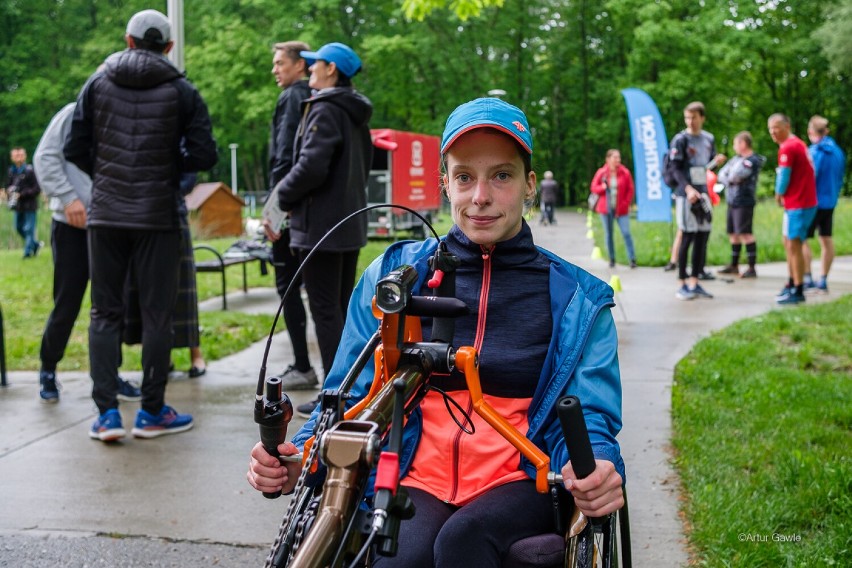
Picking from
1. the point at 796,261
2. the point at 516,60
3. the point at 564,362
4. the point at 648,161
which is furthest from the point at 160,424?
the point at 516,60

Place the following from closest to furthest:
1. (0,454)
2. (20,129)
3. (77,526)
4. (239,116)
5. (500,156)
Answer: (500,156) < (77,526) < (0,454) < (239,116) < (20,129)

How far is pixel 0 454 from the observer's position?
15.8 feet

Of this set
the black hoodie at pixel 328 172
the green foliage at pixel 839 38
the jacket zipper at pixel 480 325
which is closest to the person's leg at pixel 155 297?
the black hoodie at pixel 328 172

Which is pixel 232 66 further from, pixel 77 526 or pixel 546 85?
pixel 77 526

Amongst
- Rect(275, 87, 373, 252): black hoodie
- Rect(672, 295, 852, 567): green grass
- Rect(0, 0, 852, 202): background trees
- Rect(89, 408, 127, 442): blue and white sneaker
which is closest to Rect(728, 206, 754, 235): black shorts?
Rect(672, 295, 852, 567): green grass

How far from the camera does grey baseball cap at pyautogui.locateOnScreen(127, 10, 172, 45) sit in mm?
4906

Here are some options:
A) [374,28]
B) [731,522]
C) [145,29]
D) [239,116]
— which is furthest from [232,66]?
[731,522]

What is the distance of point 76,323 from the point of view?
9.13m

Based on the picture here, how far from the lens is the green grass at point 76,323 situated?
7188 mm

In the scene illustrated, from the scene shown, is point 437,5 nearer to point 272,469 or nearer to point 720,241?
point 720,241

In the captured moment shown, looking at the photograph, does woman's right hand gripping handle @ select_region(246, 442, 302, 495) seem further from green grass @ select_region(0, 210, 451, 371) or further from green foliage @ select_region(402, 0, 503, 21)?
green foliage @ select_region(402, 0, 503, 21)

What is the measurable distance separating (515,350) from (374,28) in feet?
133

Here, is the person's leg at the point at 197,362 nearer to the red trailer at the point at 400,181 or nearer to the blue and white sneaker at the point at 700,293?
the blue and white sneaker at the point at 700,293

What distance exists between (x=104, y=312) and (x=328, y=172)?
1427 mm
